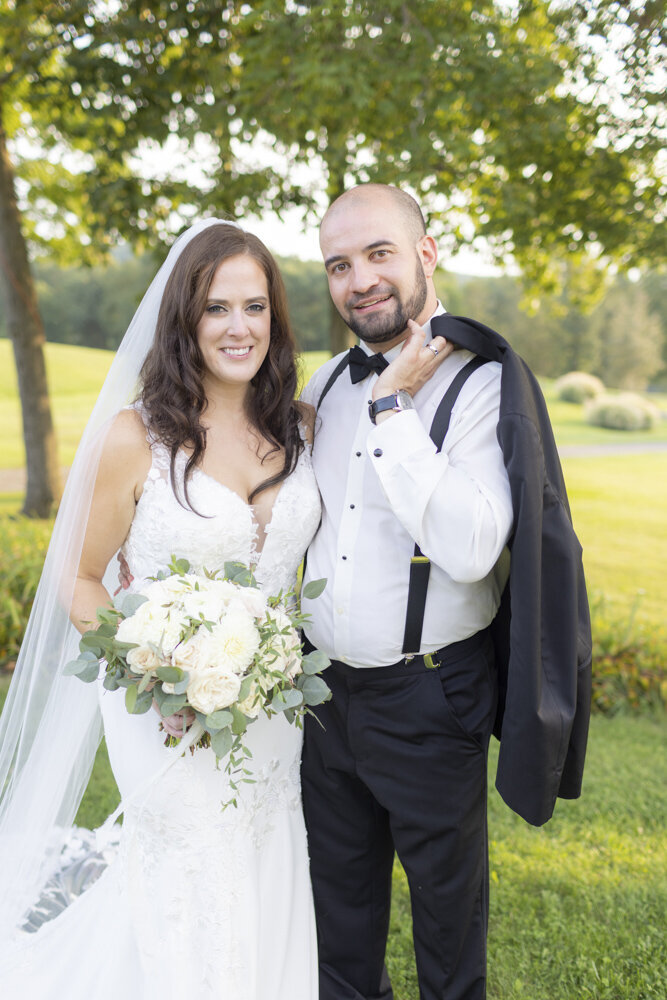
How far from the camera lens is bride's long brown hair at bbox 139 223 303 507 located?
234cm

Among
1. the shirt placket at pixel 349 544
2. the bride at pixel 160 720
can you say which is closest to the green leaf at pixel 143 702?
the bride at pixel 160 720

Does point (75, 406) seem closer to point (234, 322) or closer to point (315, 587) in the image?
point (234, 322)

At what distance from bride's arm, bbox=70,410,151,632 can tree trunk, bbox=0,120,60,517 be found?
690 cm

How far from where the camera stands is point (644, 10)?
4.47m

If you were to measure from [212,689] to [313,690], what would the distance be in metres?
0.31

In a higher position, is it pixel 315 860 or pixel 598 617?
pixel 315 860

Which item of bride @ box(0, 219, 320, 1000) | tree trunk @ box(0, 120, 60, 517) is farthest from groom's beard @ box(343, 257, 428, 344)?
tree trunk @ box(0, 120, 60, 517)

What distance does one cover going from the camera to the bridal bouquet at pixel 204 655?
68.0 inches

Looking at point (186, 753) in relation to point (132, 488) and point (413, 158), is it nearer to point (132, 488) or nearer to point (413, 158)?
point (132, 488)

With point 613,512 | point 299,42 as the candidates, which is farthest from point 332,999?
point 613,512

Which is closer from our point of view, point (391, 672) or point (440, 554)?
point (440, 554)

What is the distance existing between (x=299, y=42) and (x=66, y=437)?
1823cm

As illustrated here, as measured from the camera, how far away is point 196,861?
7.19 ft

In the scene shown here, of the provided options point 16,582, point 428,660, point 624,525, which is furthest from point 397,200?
point 624,525
